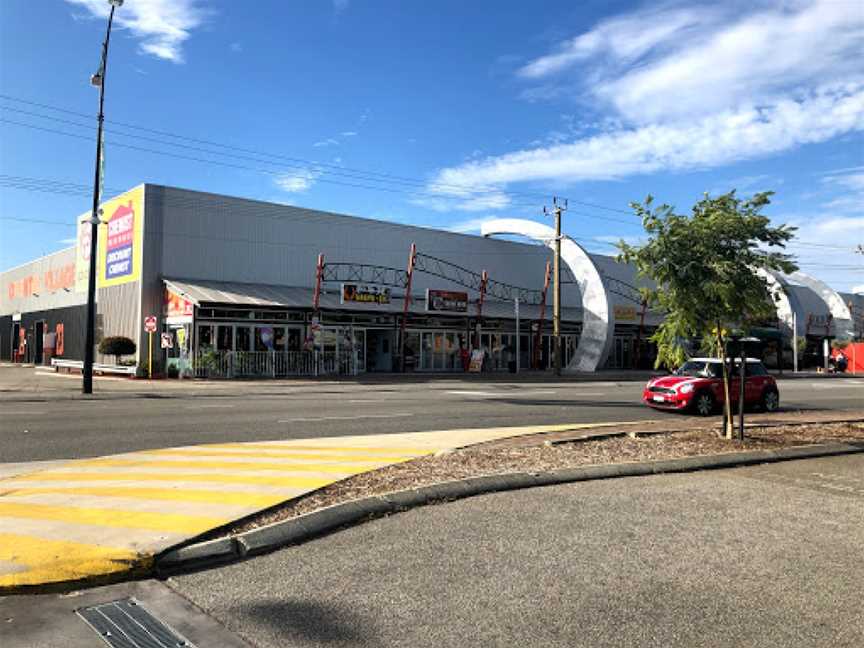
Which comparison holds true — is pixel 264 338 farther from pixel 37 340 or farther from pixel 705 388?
pixel 37 340

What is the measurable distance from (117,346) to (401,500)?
94.4 feet

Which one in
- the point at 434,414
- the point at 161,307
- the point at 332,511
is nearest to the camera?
the point at 332,511

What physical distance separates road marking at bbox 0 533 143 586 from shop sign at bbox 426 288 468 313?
104ft

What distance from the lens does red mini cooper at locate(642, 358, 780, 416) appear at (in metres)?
17.4

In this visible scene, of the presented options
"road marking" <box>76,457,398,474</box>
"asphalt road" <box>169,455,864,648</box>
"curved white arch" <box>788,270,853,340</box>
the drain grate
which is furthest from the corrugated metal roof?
"curved white arch" <box>788,270,853,340</box>

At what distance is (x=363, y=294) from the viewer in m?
35.3

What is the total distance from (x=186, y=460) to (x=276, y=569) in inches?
181

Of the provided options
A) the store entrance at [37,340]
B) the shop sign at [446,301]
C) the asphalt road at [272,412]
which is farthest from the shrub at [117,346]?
the store entrance at [37,340]

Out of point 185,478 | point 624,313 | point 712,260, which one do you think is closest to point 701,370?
point 712,260

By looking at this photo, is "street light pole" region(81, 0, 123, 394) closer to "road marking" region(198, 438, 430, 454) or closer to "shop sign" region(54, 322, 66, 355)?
"road marking" region(198, 438, 430, 454)

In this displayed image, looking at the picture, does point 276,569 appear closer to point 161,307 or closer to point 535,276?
point 161,307

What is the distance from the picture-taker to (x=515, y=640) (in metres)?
3.91

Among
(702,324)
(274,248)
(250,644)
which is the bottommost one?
(250,644)

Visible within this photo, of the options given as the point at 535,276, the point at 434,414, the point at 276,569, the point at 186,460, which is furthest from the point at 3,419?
the point at 535,276
